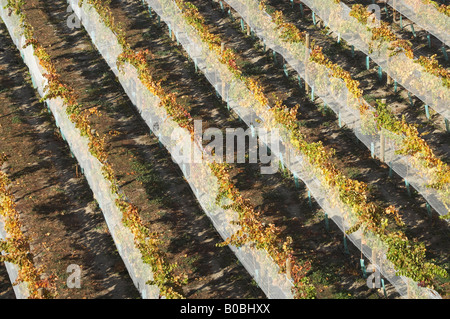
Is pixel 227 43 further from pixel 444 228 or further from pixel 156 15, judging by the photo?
pixel 444 228

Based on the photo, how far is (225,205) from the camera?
2425 centimetres

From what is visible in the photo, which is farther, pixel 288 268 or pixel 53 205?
pixel 53 205

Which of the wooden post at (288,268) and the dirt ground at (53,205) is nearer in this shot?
the wooden post at (288,268)

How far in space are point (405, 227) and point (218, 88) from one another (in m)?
10.1

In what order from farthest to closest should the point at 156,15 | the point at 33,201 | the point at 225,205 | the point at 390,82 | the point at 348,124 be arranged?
the point at 156,15, the point at 390,82, the point at 348,124, the point at 33,201, the point at 225,205

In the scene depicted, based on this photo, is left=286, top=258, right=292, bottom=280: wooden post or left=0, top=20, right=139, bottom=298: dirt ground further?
left=0, top=20, right=139, bottom=298: dirt ground

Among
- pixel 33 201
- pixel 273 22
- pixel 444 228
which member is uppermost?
pixel 273 22

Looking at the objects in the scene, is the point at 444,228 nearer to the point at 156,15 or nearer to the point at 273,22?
the point at 273,22

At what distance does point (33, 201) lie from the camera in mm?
26875

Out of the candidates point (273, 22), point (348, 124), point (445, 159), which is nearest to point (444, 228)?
point (445, 159)

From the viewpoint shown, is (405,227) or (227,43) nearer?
(405,227)

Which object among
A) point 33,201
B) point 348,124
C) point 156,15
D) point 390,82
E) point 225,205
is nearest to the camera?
point 225,205

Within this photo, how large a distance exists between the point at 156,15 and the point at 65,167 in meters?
12.5

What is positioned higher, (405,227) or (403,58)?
(403,58)
